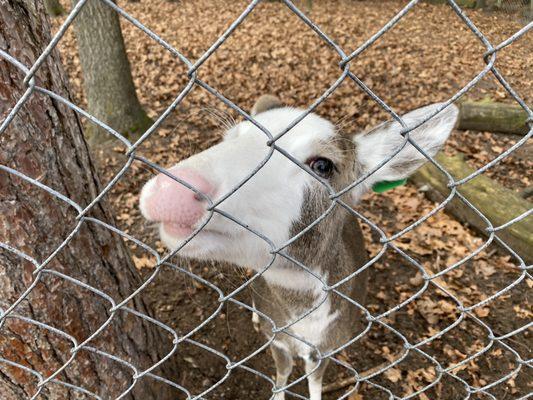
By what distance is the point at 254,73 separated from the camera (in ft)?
26.9

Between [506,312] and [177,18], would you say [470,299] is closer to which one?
[506,312]

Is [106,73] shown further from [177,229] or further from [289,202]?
[177,229]

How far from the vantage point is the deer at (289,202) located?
135cm

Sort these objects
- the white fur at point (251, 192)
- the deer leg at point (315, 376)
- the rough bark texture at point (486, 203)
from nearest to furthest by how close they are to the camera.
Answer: the white fur at point (251, 192), the deer leg at point (315, 376), the rough bark texture at point (486, 203)

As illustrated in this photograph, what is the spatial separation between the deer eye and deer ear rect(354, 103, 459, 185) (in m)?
0.25

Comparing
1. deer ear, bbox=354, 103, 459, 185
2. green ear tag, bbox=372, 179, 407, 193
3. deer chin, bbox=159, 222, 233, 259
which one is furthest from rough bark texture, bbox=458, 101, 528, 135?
deer chin, bbox=159, 222, 233, 259

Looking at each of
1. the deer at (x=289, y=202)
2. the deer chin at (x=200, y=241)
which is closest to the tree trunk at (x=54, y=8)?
the deer at (x=289, y=202)

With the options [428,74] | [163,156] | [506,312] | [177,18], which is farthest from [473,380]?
[177,18]

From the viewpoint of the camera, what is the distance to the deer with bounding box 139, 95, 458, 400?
135cm

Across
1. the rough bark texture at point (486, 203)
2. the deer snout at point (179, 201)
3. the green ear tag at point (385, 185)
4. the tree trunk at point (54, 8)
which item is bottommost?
the rough bark texture at point (486, 203)

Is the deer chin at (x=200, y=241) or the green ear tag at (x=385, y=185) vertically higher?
the deer chin at (x=200, y=241)

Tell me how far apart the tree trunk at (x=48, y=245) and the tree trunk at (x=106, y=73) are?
12.4 feet

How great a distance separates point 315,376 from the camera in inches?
113

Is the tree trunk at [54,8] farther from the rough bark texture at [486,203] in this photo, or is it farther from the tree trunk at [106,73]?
the rough bark texture at [486,203]
